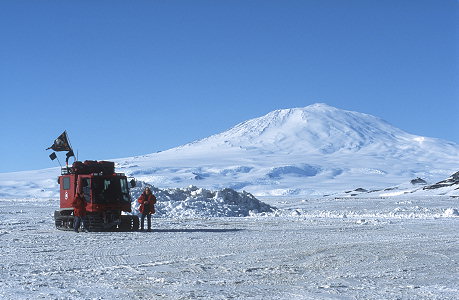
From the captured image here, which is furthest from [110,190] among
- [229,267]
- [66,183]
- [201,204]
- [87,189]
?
[201,204]

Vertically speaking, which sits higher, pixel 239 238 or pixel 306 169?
pixel 306 169

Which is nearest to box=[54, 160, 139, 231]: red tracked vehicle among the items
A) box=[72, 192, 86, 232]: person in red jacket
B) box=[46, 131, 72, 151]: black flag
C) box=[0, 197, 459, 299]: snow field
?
box=[72, 192, 86, 232]: person in red jacket

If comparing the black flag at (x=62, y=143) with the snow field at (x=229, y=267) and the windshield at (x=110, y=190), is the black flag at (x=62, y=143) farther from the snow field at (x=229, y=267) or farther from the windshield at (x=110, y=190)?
the snow field at (x=229, y=267)

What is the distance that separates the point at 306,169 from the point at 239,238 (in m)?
167

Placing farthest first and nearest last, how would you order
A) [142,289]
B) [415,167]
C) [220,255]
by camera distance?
1. [415,167]
2. [220,255]
3. [142,289]

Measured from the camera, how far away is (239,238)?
19.8 meters

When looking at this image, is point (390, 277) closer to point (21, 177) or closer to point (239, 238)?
point (239, 238)

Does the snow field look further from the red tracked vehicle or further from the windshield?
the windshield

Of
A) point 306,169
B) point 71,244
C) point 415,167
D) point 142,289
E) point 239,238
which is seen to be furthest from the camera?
point 415,167

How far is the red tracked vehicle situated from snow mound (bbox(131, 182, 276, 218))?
41.9 feet

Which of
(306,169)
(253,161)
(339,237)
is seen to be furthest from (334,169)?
(339,237)

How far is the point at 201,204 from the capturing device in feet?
135

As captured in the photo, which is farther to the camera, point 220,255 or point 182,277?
point 220,255

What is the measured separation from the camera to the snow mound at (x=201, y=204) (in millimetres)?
39141
